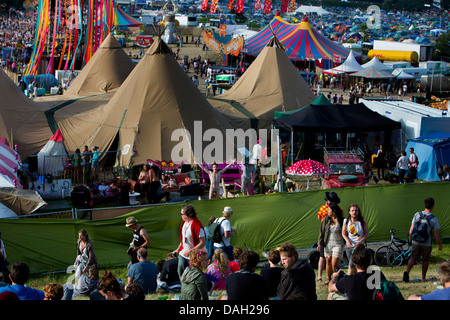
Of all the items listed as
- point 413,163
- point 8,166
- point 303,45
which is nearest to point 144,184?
point 8,166

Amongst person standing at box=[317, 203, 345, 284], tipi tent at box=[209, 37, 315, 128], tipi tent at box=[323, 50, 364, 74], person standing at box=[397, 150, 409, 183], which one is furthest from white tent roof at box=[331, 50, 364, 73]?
person standing at box=[317, 203, 345, 284]

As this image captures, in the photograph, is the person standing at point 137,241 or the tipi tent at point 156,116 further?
the tipi tent at point 156,116

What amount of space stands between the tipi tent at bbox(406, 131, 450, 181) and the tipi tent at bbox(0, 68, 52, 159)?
1077cm

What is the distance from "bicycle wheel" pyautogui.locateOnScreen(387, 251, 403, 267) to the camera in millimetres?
9844

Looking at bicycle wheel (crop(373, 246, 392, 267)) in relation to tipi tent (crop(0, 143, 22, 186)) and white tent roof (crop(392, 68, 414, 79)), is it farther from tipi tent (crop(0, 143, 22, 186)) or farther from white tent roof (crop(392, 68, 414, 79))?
white tent roof (crop(392, 68, 414, 79))

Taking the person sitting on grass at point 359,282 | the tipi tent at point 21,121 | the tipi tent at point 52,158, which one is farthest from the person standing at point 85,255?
the tipi tent at point 21,121

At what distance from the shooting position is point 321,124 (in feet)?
57.5

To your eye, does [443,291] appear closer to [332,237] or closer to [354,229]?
[354,229]

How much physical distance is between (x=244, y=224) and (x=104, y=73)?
599 inches

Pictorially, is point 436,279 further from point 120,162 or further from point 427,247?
point 120,162

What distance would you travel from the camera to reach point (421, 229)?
846cm

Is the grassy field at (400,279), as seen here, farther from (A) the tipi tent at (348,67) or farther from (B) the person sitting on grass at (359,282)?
(A) the tipi tent at (348,67)

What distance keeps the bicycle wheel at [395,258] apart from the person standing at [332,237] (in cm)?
197

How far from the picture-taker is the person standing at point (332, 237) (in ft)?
26.6
